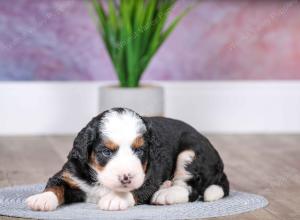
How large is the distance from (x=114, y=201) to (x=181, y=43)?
229cm

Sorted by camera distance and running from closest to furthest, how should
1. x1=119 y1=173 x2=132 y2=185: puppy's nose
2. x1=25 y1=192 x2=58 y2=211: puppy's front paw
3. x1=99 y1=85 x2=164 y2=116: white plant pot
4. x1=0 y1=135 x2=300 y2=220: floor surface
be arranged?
x1=119 y1=173 x2=132 y2=185: puppy's nose
x1=25 y1=192 x2=58 y2=211: puppy's front paw
x1=0 y1=135 x2=300 y2=220: floor surface
x1=99 y1=85 x2=164 y2=116: white plant pot

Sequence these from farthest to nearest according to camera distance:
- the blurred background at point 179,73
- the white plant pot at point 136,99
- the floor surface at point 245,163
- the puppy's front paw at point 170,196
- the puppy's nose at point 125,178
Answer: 1. the blurred background at point 179,73
2. the white plant pot at point 136,99
3. the floor surface at point 245,163
4. the puppy's front paw at point 170,196
5. the puppy's nose at point 125,178

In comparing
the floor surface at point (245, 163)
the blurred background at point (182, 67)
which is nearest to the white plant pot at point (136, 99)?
the floor surface at point (245, 163)

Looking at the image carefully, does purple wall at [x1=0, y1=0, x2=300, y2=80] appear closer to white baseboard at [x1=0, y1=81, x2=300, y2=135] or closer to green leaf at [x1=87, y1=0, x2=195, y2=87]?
white baseboard at [x1=0, y1=81, x2=300, y2=135]

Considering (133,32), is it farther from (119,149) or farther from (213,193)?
(119,149)

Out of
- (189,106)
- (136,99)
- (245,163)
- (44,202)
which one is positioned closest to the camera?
(44,202)

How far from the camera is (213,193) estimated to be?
261 cm

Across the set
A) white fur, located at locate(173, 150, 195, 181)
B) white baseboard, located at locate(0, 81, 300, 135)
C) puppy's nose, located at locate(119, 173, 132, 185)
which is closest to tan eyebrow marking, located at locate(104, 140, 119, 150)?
puppy's nose, located at locate(119, 173, 132, 185)

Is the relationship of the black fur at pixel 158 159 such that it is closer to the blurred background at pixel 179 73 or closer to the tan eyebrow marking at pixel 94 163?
the tan eyebrow marking at pixel 94 163

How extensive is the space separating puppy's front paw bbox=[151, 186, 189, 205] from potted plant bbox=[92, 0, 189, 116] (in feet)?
4.87

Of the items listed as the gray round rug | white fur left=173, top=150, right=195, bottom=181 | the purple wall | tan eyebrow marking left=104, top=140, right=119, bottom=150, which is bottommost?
the gray round rug

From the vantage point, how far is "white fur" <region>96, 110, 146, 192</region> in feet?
7.50

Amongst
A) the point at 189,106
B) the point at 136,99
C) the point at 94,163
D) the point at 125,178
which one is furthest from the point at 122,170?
the point at 189,106

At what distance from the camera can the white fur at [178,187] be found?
2541 mm
